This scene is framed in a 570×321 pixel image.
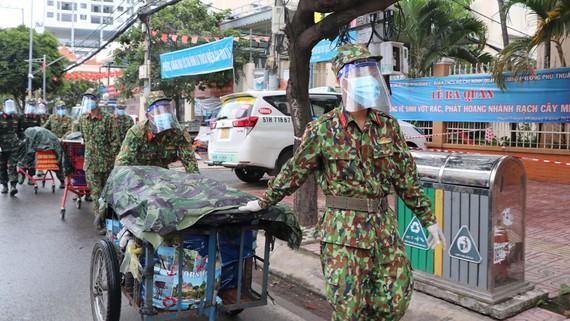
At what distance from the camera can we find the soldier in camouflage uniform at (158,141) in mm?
4953

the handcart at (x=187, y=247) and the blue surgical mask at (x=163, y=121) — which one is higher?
the blue surgical mask at (x=163, y=121)

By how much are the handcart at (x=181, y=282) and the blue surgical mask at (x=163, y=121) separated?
123 centimetres

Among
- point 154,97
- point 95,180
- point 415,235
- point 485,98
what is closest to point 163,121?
point 154,97

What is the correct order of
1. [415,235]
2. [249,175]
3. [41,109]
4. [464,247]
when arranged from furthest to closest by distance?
[41,109] → [249,175] → [415,235] → [464,247]

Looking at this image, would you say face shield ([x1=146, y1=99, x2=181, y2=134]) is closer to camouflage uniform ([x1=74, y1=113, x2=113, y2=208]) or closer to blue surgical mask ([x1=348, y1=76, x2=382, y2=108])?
blue surgical mask ([x1=348, y1=76, x2=382, y2=108])

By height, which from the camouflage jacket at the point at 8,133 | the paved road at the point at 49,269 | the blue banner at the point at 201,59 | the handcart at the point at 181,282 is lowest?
the paved road at the point at 49,269

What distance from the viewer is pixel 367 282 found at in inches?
116

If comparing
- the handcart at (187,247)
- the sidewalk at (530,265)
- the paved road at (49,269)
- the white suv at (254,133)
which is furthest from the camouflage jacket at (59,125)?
the handcart at (187,247)

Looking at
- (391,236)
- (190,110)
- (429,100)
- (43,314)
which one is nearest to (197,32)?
(190,110)

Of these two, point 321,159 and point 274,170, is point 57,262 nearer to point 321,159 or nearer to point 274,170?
point 321,159

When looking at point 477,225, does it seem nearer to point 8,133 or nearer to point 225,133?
point 225,133

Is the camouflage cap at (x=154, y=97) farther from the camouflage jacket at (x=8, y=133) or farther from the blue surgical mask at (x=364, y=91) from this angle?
the camouflage jacket at (x=8, y=133)

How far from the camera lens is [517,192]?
441 centimetres

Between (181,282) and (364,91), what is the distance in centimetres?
157
